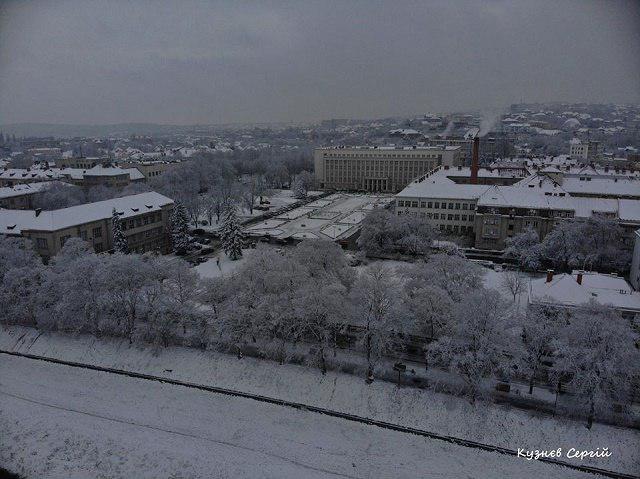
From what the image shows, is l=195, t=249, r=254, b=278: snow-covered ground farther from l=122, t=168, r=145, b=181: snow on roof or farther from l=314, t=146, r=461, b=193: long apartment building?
l=314, t=146, r=461, b=193: long apartment building

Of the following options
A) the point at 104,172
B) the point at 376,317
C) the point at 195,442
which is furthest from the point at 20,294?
the point at 104,172

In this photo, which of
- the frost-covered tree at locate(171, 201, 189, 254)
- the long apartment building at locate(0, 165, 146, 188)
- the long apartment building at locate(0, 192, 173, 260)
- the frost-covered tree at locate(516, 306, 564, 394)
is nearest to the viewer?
the frost-covered tree at locate(516, 306, 564, 394)

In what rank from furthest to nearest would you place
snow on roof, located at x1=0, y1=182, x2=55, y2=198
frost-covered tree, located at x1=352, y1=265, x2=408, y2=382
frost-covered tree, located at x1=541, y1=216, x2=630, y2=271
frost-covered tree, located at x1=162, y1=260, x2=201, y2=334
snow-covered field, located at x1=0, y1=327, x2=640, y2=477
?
snow on roof, located at x1=0, y1=182, x2=55, y2=198 → frost-covered tree, located at x1=541, y1=216, x2=630, y2=271 → frost-covered tree, located at x1=162, y1=260, x2=201, y2=334 → frost-covered tree, located at x1=352, y1=265, x2=408, y2=382 → snow-covered field, located at x1=0, y1=327, x2=640, y2=477

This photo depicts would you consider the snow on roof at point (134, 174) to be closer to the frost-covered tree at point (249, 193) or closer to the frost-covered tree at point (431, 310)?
the frost-covered tree at point (249, 193)

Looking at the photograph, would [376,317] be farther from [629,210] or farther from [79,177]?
[79,177]

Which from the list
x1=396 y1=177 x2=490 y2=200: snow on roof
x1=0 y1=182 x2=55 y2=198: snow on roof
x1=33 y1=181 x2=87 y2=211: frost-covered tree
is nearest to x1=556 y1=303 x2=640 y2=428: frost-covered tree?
x1=396 y1=177 x2=490 y2=200: snow on roof

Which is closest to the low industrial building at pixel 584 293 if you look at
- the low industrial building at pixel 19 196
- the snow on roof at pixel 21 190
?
the low industrial building at pixel 19 196

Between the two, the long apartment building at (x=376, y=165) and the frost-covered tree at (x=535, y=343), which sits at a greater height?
the long apartment building at (x=376, y=165)

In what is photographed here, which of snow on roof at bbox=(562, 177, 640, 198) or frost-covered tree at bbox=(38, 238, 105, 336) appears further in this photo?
snow on roof at bbox=(562, 177, 640, 198)
